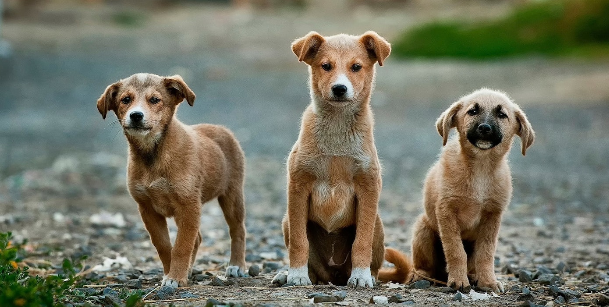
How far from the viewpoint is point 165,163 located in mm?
6457

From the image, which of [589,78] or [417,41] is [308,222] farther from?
[417,41]

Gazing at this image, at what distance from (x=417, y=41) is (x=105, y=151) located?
1512 centimetres

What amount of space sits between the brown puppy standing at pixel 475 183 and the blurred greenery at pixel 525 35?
1985cm

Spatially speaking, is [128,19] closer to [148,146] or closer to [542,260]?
[542,260]

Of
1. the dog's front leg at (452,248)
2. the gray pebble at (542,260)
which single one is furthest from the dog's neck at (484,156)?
the gray pebble at (542,260)

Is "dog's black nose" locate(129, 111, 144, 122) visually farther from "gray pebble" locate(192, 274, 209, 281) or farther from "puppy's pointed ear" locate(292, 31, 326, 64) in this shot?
"gray pebble" locate(192, 274, 209, 281)

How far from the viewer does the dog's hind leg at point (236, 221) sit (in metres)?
7.25

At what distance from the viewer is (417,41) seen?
28.6 metres

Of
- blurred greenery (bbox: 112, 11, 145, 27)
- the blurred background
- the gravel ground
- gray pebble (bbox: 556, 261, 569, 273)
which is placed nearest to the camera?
the gravel ground

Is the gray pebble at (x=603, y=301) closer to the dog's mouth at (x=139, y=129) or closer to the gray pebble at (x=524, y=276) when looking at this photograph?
the gray pebble at (x=524, y=276)

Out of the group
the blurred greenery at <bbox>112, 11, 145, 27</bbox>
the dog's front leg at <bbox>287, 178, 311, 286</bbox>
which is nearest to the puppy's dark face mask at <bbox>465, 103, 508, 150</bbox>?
the dog's front leg at <bbox>287, 178, 311, 286</bbox>

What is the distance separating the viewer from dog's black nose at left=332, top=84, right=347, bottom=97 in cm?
621

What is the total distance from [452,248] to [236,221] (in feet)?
6.18

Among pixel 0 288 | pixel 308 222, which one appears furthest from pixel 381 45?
pixel 0 288
